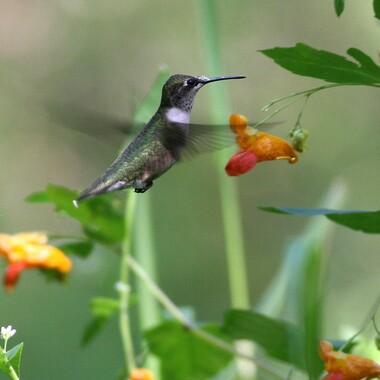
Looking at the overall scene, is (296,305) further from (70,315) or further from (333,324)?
(70,315)

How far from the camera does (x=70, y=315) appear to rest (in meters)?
5.11

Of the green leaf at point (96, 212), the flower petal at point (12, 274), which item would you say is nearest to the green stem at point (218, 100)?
the green leaf at point (96, 212)

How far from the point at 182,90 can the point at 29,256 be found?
2.13 ft

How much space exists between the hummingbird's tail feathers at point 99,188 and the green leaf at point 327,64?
52 cm

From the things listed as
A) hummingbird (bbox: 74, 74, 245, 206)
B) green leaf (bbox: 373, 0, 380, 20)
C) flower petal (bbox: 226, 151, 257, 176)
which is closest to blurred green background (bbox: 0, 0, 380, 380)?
hummingbird (bbox: 74, 74, 245, 206)

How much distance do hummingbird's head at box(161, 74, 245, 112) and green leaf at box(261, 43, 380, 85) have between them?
1.36ft

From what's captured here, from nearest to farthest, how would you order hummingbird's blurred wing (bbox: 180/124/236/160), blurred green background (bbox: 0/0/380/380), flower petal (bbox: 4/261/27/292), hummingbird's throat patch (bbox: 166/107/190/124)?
1. hummingbird's blurred wing (bbox: 180/124/236/160)
2. hummingbird's throat patch (bbox: 166/107/190/124)
3. flower petal (bbox: 4/261/27/292)
4. blurred green background (bbox: 0/0/380/380)

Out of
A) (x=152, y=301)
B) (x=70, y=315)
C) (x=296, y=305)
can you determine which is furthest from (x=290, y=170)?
(x=296, y=305)

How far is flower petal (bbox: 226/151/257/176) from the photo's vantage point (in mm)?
1822

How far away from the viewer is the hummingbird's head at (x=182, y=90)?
1983mm

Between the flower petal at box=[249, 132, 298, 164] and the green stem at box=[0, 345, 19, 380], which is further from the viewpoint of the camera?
the flower petal at box=[249, 132, 298, 164]

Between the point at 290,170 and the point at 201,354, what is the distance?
11.6 feet

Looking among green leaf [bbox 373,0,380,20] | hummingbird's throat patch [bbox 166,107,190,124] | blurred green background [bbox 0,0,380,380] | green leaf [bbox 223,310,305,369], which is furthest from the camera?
blurred green background [bbox 0,0,380,380]

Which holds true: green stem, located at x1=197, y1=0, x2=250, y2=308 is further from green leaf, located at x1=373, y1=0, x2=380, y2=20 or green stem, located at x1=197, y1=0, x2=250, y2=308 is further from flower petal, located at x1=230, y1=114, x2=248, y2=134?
green leaf, located at x1=373, y1=0, x2=380, y2=20
